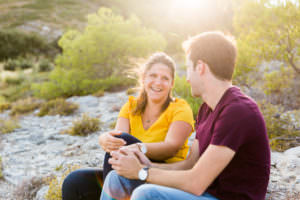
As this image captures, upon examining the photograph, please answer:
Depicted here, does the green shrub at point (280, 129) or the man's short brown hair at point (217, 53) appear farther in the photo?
the green shrub at point (280, 129)

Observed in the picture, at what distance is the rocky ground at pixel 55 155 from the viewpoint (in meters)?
2.83

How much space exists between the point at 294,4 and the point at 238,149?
4.81 meters

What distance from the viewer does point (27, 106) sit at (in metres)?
9.73

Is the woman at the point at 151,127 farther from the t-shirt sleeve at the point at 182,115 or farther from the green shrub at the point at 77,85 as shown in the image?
the green shrub at the point at 77,85

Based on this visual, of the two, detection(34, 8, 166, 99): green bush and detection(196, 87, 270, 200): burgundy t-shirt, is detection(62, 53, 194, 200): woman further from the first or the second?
detection(34, 8, 166, 99): green bush

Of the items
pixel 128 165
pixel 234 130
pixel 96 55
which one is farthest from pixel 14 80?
pixel 234 130

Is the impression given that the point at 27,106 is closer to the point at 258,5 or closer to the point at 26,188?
the point at 26,188

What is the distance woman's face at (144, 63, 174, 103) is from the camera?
8.65ft

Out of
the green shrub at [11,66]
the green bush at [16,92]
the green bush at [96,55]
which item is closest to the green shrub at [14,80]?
the green bush at [16,92]

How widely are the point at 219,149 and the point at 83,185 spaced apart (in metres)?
1.61

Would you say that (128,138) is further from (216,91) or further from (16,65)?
(16,65)

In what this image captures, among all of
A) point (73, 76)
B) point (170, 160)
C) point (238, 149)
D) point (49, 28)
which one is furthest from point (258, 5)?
point (49, 28)

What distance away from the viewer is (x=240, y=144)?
4.65ft

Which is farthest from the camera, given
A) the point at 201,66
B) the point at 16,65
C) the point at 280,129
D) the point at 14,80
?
the point at 16,65
